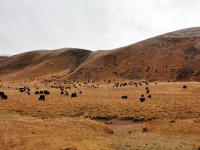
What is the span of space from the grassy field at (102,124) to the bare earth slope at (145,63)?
2820 inches

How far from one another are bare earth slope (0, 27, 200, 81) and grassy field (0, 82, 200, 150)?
235ft

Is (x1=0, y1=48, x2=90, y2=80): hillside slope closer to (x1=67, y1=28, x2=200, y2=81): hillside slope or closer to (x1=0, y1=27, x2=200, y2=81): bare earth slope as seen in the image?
(x1=0, y1=27, x2=200, y2=81): bare earth slope

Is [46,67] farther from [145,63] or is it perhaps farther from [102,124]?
[102,124]

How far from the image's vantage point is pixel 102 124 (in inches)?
1658

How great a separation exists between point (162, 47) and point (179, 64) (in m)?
21.4

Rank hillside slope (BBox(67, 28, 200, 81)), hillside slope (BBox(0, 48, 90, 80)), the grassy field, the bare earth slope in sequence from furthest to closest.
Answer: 1. hillside slope (BBox(0, 48, 90, 80))
2. the bare earth slope
3. hillside slope (BBox(67, 28, 200, 81))
4. the grassy field

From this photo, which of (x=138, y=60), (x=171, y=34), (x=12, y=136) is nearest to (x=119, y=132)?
(x=12, y=136)

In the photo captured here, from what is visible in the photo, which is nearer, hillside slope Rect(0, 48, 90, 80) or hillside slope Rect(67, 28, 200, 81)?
hillside slope Rect(67, 28, 200, 81)

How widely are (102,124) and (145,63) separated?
104883 mm

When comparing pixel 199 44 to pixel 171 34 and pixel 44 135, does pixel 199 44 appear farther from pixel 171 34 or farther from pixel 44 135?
pixel 44 135

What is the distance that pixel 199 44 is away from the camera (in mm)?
150750

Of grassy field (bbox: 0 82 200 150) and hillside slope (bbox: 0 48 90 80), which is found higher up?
hillside slope (bbox: 0 48 90 80)

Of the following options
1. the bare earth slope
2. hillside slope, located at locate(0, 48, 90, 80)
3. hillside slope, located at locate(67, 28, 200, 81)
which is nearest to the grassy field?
hillside slope, located at locate(67, 28, 200, 81)

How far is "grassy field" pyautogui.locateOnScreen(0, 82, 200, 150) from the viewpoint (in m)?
31.3
